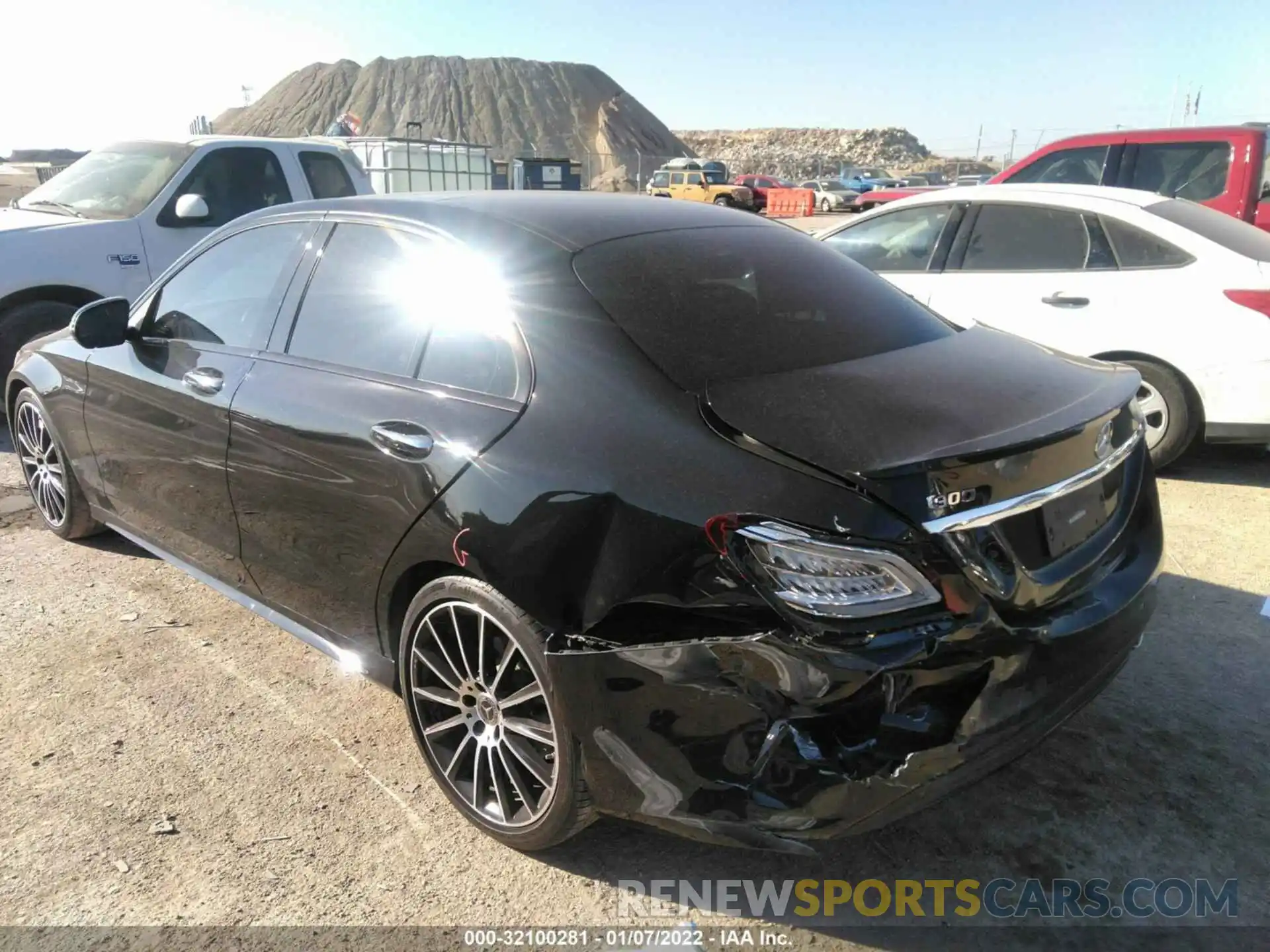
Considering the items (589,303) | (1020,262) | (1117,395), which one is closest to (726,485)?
(589,303)

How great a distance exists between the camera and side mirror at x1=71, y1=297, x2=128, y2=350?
146 inches

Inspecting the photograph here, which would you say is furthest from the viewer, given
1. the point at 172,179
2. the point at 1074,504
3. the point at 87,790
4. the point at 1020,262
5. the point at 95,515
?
the point at 172,179

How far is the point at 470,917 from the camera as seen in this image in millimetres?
2328

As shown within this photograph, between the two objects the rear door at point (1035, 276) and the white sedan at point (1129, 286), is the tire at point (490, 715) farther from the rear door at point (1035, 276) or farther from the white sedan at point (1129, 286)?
the rear door at point (1035, 276)

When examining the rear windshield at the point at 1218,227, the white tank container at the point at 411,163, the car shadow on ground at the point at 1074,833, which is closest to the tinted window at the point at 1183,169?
the rear windshield at the point at 1218,227

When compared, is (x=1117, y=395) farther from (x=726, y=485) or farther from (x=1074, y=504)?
(x=726, y=485)

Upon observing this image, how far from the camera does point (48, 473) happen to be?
4.60 metres

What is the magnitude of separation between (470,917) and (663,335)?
5.13 feet

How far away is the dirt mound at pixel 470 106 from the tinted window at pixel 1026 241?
77161mm

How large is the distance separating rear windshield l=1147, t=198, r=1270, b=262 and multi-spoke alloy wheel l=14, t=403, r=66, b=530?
6.03m

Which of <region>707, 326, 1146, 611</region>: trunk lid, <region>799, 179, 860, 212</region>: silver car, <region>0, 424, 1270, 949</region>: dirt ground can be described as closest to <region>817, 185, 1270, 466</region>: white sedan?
<region>0, 424, 1270, 949</region>: dirt ground

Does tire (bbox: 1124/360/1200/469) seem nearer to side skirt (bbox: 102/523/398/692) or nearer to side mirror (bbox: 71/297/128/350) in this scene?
side skirt (bbox: 102/523/398/692)

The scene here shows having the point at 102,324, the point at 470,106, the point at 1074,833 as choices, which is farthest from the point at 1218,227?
the point at 470,106

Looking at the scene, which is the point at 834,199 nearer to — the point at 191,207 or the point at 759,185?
the point at 759,185
